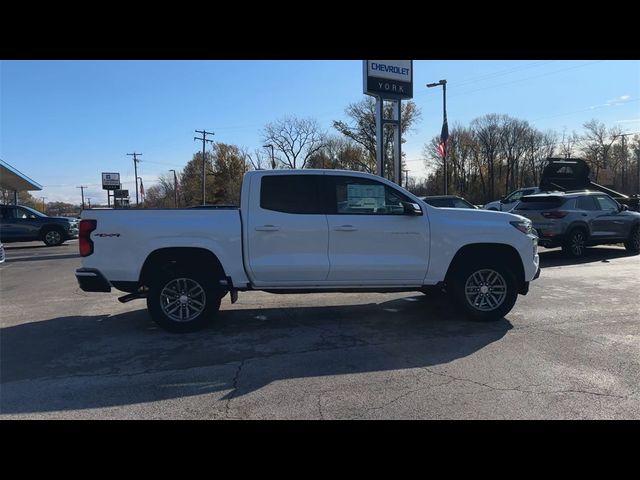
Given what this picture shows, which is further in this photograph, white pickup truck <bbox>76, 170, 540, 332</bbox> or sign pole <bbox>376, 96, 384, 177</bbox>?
sign pole <bbox>376, 96, 384, 177</bbox>

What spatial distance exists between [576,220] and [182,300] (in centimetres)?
1079

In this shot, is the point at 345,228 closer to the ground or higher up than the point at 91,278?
higher up

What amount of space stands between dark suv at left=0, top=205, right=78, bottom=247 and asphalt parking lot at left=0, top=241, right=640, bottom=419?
44.6 feet

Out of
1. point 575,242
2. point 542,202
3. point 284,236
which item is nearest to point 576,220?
point 575,242

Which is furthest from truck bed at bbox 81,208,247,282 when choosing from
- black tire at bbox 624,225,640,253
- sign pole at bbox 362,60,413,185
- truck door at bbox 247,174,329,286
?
sign pole at bbox 362,60,413,185

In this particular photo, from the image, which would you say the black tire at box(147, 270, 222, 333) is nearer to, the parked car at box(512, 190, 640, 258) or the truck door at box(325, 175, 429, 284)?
the truck door at box(325, 175, 429, 284)

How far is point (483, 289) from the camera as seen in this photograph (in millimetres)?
6031

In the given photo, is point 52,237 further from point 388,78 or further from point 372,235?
point 372,235

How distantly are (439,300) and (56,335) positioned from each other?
222 inches

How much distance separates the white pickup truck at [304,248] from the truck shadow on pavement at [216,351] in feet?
1.64

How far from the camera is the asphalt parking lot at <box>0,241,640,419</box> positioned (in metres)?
3.63

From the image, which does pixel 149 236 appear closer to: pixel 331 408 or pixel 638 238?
pixel 331 408

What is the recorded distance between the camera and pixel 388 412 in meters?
3.52
